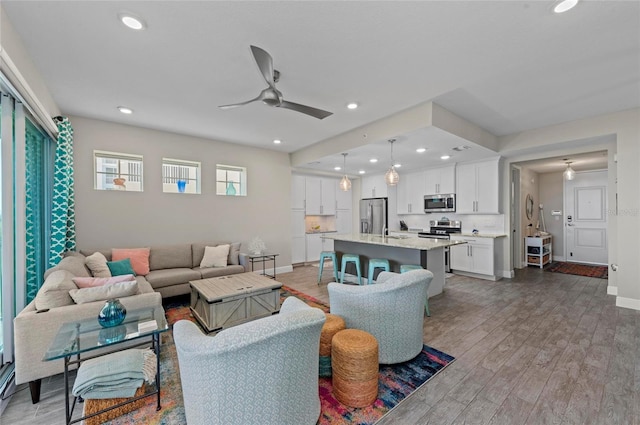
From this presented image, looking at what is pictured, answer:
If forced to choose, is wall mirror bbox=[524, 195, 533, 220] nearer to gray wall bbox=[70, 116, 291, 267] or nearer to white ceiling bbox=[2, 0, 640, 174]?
white ceiling bbox=[2, 0, 640, 174]

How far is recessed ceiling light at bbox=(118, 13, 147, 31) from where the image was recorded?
2023mm

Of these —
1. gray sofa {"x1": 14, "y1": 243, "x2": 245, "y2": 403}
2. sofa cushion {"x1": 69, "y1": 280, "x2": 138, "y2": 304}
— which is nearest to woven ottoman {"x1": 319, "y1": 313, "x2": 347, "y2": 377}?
gray sofa {"x1": 14, "y1": 243, "x2": 245, "y2": 403}

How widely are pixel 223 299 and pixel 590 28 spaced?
426 cm

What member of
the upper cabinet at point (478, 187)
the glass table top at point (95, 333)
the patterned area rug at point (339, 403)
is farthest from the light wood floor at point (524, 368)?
the upper cabinet at point (478, 187)

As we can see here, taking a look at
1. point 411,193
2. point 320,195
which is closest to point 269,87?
point 320,195

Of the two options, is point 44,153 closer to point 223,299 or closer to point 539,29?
point 223,299

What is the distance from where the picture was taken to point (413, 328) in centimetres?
241

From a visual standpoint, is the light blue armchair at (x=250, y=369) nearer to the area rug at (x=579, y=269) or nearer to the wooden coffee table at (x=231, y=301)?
the wooden coffee table at (x=231, y=301)

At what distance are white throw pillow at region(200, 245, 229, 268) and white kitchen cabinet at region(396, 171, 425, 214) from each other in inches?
186

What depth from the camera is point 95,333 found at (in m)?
1.93

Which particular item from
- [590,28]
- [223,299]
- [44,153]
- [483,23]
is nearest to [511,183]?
[590,28]

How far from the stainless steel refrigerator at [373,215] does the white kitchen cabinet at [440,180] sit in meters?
1.24

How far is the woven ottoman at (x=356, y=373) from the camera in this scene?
6.17ft

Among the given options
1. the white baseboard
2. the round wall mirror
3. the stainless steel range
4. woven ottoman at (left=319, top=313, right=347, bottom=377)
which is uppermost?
the round wall mirror
